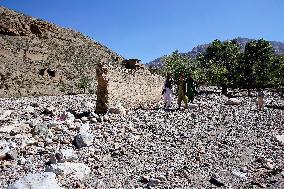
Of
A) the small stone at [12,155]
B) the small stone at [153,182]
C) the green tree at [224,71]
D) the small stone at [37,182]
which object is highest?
the green tree at [224,71]

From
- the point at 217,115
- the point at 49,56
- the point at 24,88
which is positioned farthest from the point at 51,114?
the point at 49,56

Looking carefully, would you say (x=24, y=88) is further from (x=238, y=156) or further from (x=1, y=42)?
(x=238, y=156)

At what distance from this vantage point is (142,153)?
30.4ft

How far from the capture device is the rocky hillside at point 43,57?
45719 millimetres

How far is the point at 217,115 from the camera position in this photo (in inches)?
564

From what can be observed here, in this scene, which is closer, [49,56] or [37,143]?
[37,143]

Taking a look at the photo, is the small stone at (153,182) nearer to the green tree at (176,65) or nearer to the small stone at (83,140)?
the small stone at (83,140)

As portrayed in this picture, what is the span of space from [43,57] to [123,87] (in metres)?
46.6

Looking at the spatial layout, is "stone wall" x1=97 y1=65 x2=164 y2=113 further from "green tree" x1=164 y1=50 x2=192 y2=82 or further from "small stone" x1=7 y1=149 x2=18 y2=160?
"green tree" x1=164 y1=50 x2=192 y2=82

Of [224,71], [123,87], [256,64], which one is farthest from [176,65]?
[123,87]

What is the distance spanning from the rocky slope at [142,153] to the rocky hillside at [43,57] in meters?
28.0

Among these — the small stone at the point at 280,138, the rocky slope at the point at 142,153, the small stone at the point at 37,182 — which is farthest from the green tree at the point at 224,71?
the small stone at the point at 37,182

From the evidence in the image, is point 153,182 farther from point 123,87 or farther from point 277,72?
point 277,72

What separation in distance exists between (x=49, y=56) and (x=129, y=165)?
2118 inches
